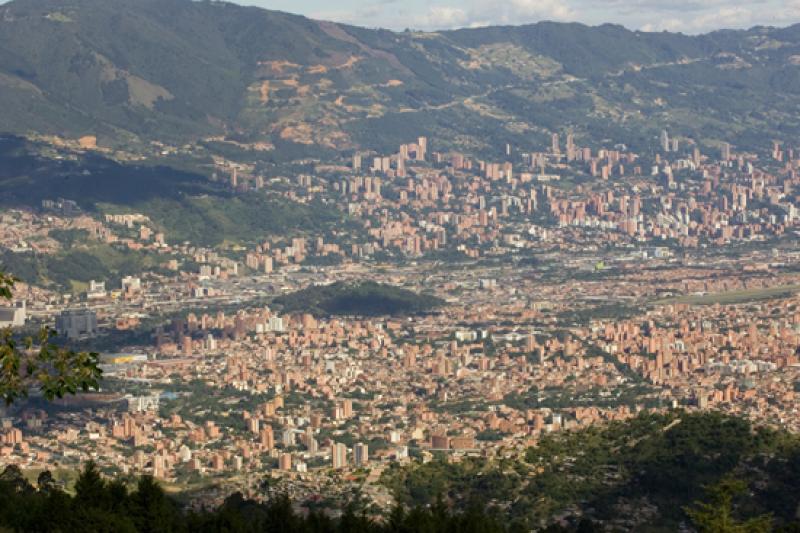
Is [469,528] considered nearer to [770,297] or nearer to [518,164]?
[770,297]

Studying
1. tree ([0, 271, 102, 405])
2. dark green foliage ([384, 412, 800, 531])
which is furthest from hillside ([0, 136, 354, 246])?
tree ([0, 271, 102, 405])

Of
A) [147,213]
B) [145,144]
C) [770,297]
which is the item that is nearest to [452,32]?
[145,144]

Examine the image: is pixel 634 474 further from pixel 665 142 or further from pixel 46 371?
pixel 665 142

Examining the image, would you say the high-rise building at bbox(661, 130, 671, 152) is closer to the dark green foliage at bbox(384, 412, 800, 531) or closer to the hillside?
the hillside

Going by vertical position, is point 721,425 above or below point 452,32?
below

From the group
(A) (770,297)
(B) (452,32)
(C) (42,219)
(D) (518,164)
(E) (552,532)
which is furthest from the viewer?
(B) (452,32)

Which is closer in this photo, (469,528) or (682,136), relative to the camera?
(469,528)

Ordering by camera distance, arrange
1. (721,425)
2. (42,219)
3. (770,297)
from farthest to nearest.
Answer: (42,219) → (770,297) → (721,425)
